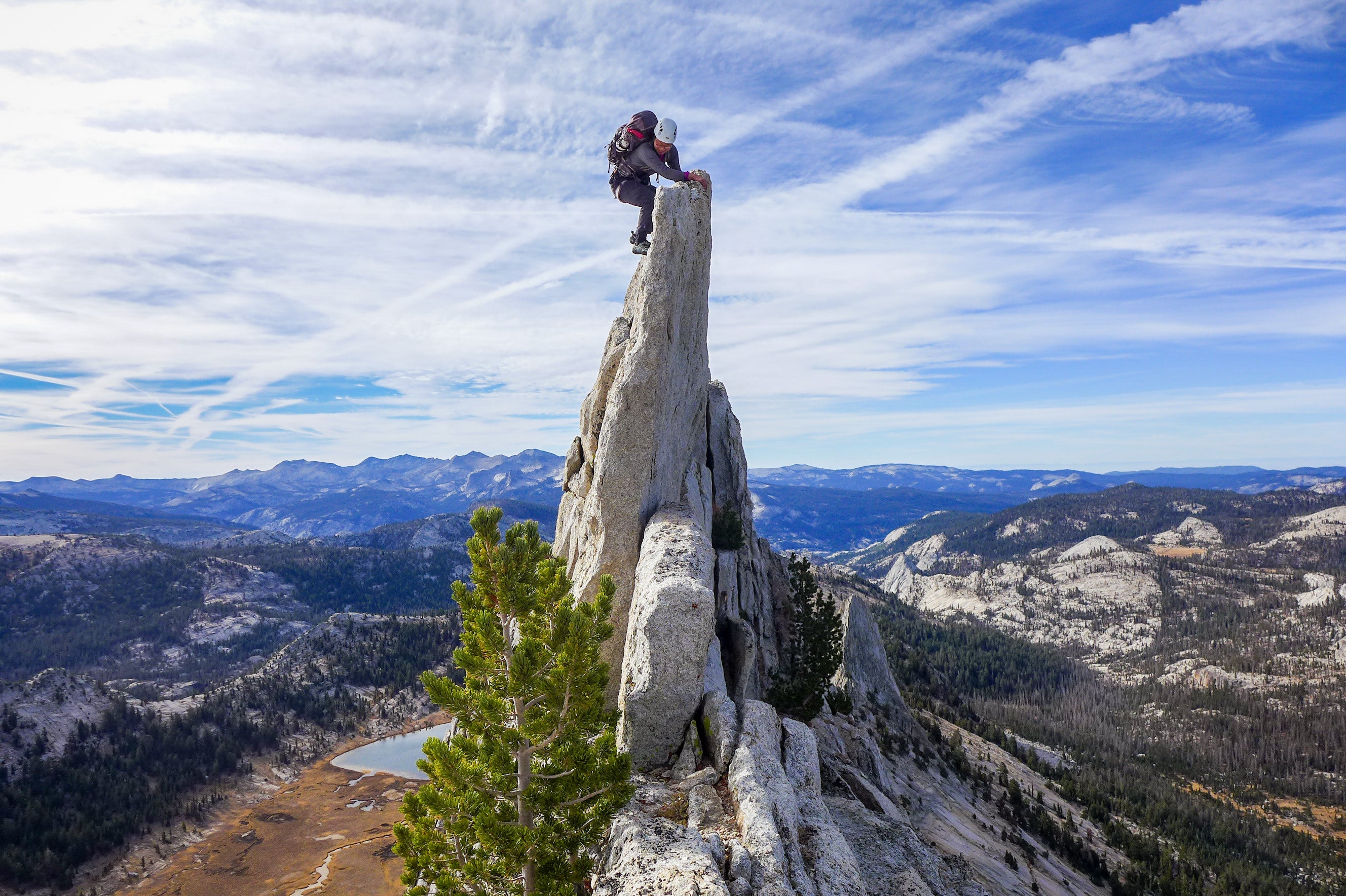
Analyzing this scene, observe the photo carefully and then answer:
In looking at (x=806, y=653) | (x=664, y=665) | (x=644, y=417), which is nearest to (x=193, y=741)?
(x=806, y=653)

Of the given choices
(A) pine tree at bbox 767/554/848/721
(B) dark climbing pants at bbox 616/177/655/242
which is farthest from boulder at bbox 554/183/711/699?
(A) pine tree at bbox 767/554/848/721

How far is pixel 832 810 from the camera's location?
2219cm

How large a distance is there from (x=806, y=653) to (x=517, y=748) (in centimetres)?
3241

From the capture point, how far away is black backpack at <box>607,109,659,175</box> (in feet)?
89.4

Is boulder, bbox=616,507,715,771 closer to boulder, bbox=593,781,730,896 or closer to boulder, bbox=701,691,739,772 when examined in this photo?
boulder, bbox=701,691,739,772

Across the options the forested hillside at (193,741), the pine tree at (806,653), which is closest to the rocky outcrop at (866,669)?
the pine tree at (806,653)

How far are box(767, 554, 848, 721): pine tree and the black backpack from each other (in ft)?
103

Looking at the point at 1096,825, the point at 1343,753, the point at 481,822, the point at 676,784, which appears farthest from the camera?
the point at 1343,753

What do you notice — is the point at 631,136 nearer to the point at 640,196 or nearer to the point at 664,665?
Answer: the point at 640,196

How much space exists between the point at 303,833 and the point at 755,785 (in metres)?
88.8

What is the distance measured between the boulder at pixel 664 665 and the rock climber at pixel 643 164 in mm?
17866

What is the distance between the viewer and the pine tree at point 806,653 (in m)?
39.3

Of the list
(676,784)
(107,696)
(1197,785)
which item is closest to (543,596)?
(676,784)

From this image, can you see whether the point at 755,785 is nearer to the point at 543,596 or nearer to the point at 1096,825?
the point at 543,596
